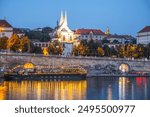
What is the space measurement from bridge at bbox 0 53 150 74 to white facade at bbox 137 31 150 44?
74.5 inches

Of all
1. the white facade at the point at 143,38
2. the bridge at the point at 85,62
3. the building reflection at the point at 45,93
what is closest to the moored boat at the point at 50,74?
the bridge at the point at 85,62

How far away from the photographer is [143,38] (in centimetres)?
1587

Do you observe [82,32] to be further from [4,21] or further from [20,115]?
[20,115]

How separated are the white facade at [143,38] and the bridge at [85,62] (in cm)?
189

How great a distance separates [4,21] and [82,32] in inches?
184

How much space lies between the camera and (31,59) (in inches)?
434

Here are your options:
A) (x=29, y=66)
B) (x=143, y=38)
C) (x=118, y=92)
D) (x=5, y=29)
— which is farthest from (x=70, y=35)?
(x=118, y=92)

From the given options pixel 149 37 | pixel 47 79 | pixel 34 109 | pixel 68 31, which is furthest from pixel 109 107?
pixel 68 31

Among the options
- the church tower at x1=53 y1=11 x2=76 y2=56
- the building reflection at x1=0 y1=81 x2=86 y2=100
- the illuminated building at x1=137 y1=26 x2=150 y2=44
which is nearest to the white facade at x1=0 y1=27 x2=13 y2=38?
the church tower at x1=53 y1=11 x2=76 y2=56

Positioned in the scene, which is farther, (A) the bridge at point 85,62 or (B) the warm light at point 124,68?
(B) the warm light at point 124,68

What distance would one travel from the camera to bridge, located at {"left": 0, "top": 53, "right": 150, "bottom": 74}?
10703mm

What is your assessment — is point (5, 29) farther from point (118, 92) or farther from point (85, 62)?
point (118, 92)

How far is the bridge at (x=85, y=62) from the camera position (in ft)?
35.1

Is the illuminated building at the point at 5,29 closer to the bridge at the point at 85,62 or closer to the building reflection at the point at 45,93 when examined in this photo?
the bridge at the point at 85,62
